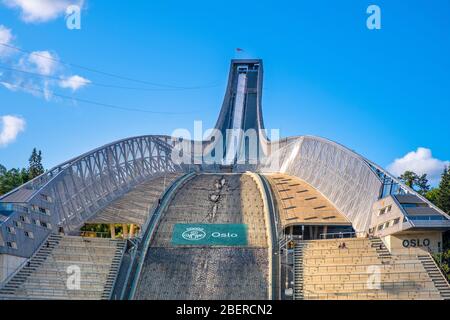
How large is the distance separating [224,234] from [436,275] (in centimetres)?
1558

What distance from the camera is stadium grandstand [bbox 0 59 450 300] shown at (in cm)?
3766

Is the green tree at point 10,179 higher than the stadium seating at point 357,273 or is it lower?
higher

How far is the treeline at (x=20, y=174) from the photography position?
71738mm

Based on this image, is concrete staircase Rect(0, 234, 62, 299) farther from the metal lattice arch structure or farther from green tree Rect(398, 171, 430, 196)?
Result: green tree Rect(398, 171, 430, 196)

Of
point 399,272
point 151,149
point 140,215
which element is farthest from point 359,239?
point 151,149

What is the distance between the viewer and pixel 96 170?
178 ft

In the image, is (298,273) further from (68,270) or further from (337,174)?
(337,174)

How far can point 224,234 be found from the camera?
4675cm

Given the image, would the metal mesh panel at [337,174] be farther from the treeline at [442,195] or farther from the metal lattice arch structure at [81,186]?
the metal lattice arch structure at [81,186]

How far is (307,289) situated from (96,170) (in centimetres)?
2375

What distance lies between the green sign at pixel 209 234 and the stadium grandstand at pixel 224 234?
0.08 m

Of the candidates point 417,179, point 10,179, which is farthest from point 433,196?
point 10,179

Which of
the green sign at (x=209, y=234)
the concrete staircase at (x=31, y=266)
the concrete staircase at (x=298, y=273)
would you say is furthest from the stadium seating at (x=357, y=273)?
the concrete staircase at (x=31, y=266)
